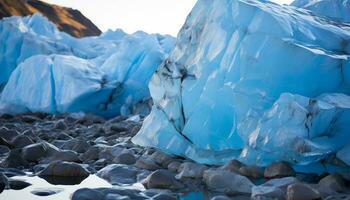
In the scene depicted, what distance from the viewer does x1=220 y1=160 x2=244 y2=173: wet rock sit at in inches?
191

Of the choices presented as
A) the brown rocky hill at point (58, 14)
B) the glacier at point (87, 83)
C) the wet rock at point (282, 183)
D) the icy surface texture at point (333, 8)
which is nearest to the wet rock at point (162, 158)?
the wet rock at point (282, 183)

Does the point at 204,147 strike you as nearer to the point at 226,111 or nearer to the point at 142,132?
the point at 226,111

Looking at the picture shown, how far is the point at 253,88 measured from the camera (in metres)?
5.22

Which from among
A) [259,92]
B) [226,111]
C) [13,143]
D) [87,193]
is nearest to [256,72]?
[259,92]

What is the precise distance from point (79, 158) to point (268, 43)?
3002mm

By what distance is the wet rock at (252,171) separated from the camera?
187 inches

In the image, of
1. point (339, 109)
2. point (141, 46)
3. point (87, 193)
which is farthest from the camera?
point (141, 46)

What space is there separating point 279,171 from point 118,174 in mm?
1783

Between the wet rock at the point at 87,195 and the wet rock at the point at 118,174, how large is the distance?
38.8 inches

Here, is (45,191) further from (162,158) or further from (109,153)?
(109,153)

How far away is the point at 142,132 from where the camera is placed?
6.39 metres

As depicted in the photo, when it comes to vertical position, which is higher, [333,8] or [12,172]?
[333,8]

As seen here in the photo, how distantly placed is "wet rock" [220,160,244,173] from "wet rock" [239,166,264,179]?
7 cm

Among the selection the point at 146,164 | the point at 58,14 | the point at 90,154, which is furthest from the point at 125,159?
the point at 58,14
